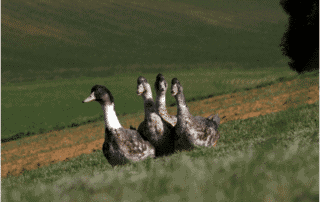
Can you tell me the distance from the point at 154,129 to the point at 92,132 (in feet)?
18.9

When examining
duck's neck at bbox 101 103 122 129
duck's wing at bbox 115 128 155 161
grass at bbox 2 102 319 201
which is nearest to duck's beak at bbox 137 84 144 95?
duck's neck at bbox 101 103 122 129

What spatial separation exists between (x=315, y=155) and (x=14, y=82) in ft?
74.5

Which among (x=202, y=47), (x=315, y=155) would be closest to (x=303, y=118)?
(x=315, y=155)

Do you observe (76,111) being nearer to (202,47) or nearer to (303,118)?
(303,118)

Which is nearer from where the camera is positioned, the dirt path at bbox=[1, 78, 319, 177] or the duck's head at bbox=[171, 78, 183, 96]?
the duck's head at bbox=[171, 78, 183, 96]

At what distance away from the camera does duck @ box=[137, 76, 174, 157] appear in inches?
190

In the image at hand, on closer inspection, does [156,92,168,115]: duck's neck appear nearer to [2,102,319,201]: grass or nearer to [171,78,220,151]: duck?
[171,78,220,151]: duck

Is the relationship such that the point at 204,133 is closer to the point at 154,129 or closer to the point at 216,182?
the point at 154,129

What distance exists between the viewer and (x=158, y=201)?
203cm

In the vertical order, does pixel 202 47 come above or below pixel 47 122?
above

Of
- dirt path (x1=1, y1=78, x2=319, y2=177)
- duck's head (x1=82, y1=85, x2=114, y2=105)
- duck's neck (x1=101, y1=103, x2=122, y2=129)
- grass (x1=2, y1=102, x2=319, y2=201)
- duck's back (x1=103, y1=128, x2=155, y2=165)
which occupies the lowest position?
dirt path (x1=1, y1=78, x2=319, y2=177)

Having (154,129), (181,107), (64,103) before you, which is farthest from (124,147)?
(64,103)

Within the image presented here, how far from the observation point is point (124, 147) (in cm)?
438

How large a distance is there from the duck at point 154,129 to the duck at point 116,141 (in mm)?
292
